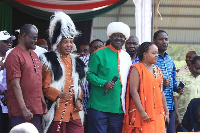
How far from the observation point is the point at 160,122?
5.34 metres

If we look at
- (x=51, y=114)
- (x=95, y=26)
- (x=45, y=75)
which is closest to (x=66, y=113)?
(x=51, y=114)

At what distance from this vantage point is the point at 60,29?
5215mm

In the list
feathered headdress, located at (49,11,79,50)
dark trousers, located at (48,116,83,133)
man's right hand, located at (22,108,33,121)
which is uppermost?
feathered headdress, located at (49,11,79,50)

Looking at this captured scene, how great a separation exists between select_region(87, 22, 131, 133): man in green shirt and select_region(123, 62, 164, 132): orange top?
97mm

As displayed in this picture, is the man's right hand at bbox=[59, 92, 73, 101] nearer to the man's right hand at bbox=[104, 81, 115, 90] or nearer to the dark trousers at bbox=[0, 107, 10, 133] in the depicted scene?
the man's right hand at bbox=[104, 81, 115, 90]

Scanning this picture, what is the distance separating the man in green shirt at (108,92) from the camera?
536cm

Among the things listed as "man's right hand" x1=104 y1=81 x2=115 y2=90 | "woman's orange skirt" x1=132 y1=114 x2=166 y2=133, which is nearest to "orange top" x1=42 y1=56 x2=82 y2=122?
"man's right hand" x1=104 y1=81 x2=115 y2=90

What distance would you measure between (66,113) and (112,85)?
0.69 metres

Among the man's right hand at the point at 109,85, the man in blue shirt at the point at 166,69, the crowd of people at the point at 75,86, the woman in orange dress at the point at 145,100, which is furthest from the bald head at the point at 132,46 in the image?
the man's right hand at the point at 109,85

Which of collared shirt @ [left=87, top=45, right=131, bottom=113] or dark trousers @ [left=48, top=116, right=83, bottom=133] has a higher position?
collared shirt @ [left=87, top=45, right=131, bottom=113]

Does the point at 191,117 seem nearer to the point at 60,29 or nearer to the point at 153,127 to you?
the point at 153,127

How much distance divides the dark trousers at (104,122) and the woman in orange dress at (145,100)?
10 centimetres

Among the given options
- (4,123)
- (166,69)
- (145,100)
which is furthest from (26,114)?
(166,69)

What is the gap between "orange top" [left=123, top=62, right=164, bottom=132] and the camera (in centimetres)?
530
